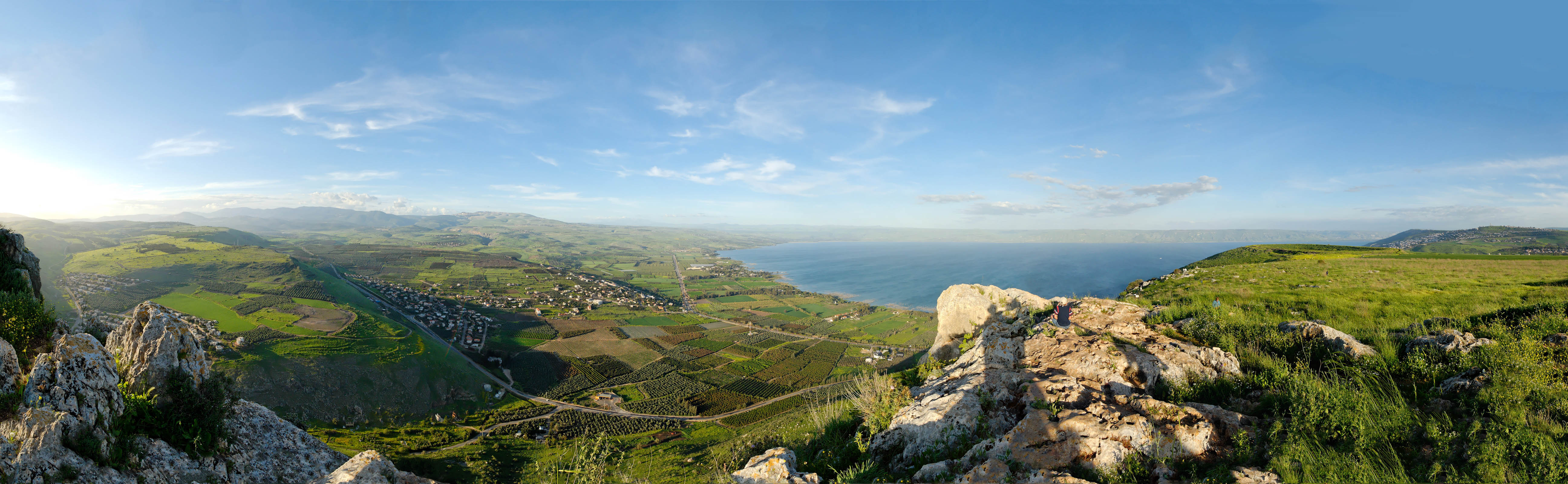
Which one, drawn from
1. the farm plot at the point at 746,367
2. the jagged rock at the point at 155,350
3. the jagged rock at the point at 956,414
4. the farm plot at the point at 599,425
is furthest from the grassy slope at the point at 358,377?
the jagged rock at the point at 956,414

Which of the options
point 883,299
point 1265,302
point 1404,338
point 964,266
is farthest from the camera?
point 964,266

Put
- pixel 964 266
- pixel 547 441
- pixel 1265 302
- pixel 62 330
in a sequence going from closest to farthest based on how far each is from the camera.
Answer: pixel 62 330, pixel 1265 302, pixel 547 441, pixel 964 266

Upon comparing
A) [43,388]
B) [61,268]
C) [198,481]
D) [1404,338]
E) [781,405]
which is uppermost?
[1404,338]

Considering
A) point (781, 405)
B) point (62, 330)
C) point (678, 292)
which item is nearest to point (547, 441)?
point (781, 405)

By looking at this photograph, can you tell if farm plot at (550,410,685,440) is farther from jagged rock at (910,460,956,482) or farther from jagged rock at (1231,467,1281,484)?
jagged rock at (1231,467,1281,484)

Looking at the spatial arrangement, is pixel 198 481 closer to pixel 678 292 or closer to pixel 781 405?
pixel 781 405
